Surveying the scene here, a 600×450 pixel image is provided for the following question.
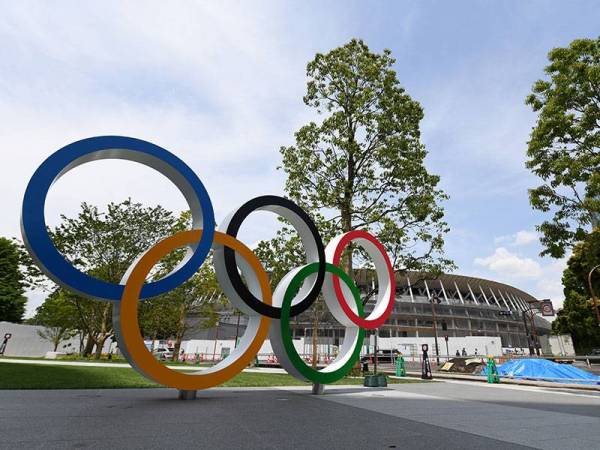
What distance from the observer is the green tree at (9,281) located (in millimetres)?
35969

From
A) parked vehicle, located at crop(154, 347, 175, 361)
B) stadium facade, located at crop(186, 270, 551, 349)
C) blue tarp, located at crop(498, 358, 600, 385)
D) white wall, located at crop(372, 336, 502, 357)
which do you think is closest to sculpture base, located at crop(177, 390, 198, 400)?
blue tarp, located at crop(498, 358, 600, 385)

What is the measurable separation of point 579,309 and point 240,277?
40962 mm

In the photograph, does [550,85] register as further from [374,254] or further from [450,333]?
[450,333]

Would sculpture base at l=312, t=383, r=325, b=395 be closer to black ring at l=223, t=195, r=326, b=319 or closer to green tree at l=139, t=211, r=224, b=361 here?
black ring at l=223, t=195, r=326, b=319

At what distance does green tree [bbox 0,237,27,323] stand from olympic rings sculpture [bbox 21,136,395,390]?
34857 mm

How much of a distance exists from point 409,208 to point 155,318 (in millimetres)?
21350

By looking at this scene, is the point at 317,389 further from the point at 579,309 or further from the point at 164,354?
the point at 579,309

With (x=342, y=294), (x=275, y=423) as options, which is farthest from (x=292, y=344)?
(x=275, y=423)

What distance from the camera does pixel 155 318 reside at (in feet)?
97.9

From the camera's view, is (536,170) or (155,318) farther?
(155,318)

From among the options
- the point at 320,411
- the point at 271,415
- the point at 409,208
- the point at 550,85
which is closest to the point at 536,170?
the point at 550,85

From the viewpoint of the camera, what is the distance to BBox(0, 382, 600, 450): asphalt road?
4.62 metres

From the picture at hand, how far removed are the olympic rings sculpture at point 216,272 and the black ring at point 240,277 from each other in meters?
0.02

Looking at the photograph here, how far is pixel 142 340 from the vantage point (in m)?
7.70
